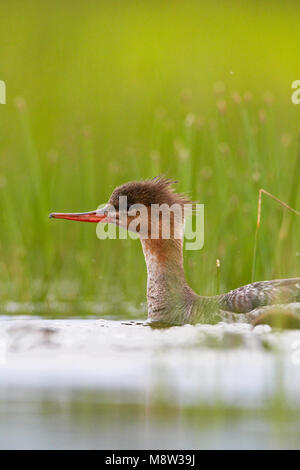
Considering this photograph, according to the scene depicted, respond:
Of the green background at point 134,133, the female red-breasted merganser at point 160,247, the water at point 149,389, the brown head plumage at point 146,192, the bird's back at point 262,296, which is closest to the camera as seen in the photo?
the water at point 149,389

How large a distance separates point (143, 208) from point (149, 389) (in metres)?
3.01

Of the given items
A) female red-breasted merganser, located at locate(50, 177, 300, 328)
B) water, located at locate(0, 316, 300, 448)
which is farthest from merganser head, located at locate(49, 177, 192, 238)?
water, located at locate(0, 316, 300, 448)

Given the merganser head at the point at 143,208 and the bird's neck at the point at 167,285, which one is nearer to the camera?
the bird's neck at the point at 167,285

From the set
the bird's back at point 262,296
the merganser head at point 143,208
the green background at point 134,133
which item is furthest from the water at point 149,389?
the merganser head at point 143,208

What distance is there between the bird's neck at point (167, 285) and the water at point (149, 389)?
1268 mm

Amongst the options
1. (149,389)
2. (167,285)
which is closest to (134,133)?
(167,285)

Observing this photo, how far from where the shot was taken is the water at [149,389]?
443 centimetres

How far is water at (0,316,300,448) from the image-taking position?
443 cm

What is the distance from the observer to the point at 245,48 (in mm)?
17594

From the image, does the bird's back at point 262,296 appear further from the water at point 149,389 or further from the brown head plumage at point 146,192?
the brown head plumage at point 146,192

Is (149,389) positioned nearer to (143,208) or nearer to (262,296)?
(262,296)

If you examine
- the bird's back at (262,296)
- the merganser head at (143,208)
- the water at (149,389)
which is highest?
the merganser head at (143,208)

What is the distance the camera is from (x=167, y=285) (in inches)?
306
